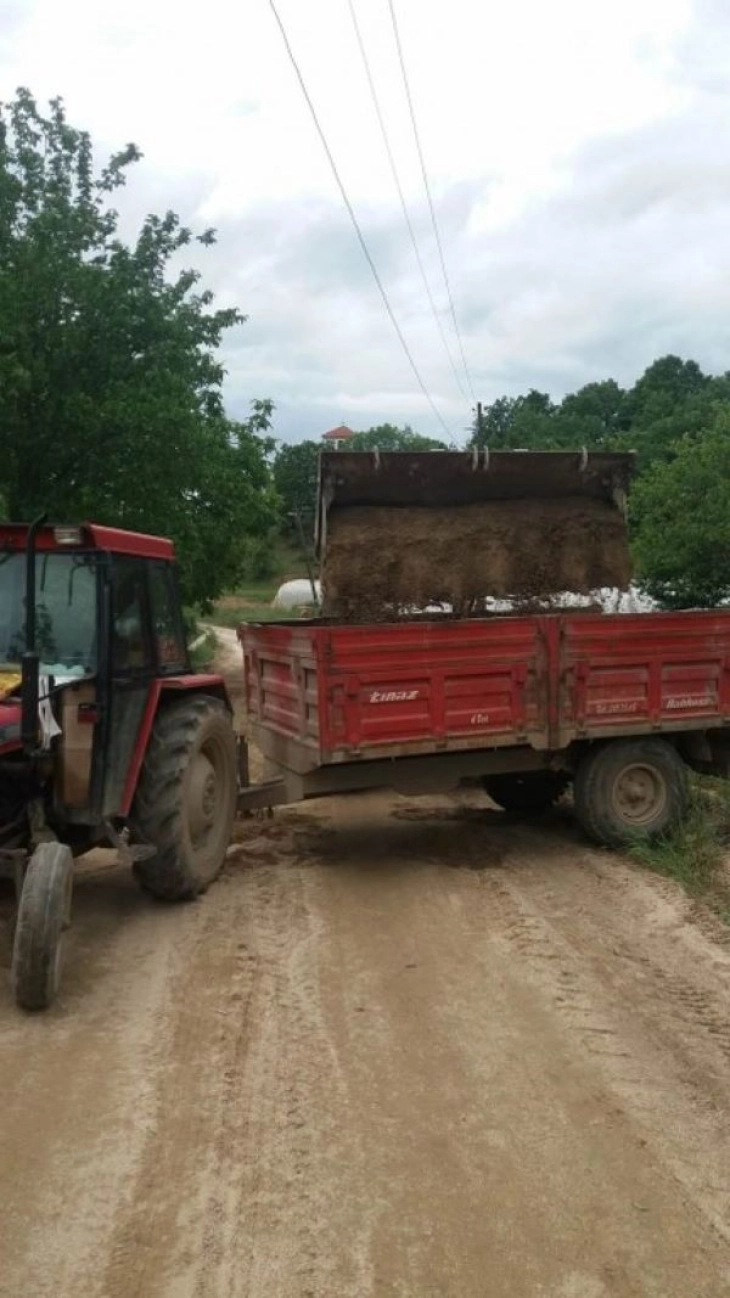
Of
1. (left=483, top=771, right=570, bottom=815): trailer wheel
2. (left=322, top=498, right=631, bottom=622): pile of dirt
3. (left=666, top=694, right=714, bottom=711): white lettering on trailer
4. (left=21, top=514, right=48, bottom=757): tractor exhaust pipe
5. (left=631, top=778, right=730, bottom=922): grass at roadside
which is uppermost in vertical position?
(left=322, top=498, right=631, bottom=622): pile of dirt

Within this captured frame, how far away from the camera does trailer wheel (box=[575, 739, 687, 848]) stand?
26.7 feet

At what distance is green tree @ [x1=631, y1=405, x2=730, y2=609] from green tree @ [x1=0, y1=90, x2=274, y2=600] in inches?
410

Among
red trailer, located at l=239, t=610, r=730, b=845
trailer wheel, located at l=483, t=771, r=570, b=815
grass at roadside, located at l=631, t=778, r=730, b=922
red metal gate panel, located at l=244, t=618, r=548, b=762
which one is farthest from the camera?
trailer wheel, located at l=483, t=771, r=570, b=815

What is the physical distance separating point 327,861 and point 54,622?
280 cm

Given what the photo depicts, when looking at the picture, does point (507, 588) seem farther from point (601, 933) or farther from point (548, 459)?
point (601, 933)

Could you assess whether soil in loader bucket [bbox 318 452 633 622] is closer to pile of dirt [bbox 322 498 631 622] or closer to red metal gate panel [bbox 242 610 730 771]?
pile of dirt [bbox 322 498 631 622]

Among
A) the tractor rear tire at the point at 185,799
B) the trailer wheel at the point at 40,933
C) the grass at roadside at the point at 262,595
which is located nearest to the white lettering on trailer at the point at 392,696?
the tractor rear tire at the point at 185,799

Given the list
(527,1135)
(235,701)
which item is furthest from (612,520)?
(235,701)

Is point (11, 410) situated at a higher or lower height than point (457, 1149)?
higher

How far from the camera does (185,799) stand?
6.31 metres

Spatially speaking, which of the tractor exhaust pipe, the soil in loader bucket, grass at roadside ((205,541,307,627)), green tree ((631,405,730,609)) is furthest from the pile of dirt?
grass at roadside ((205,541,307,627))

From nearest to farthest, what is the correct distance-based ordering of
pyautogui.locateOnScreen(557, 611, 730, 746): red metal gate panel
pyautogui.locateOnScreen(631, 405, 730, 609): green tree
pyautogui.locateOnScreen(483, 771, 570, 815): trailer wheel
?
1. pyautogui.locateOnScreen(557, 611, 730, 746): red metal gate panel
2. pyautogui.locateOnScreen(483, 771, 570, 815): trailer wheel
3. pyautogui.locateOnScreen(631, 405, 730, 609): green tree

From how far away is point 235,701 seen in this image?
17.0 m

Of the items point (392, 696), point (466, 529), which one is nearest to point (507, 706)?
point (392, 696)
